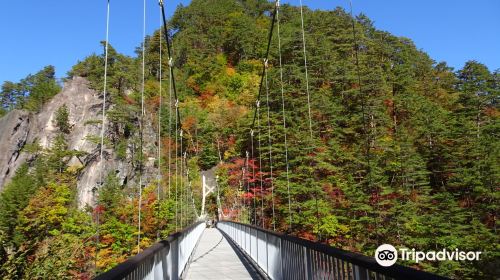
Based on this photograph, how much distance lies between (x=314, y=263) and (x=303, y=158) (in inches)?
889

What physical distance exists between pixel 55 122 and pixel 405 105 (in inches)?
1692

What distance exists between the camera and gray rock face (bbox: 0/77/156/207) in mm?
44697

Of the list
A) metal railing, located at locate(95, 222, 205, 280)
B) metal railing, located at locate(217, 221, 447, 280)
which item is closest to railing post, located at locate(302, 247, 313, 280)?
metal railing, located at locate(217, 221, 447, 280)

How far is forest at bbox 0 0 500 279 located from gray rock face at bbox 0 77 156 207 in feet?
3.91

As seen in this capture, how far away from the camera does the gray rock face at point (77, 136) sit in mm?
44697

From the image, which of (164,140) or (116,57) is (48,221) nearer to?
(164,140)

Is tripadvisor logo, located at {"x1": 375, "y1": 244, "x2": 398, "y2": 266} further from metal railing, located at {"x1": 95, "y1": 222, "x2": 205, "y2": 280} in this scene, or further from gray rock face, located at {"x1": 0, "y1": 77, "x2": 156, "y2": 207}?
gray rock face, located at {"x1": 0, "y1": 77, "x2": 156, "y2": 207}

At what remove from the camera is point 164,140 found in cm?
4900

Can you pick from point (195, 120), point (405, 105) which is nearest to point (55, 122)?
point (195, 120)

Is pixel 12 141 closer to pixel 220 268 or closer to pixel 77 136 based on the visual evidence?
pixel 77 136

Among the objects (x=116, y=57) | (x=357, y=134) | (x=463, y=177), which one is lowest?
(x=463, y=177)

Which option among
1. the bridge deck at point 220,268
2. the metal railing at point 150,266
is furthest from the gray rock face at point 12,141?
the metal railing at point 150,266

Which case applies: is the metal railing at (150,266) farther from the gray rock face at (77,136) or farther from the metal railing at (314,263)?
the gray rock face at (77,136)

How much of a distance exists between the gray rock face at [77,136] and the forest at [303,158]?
119 cm
